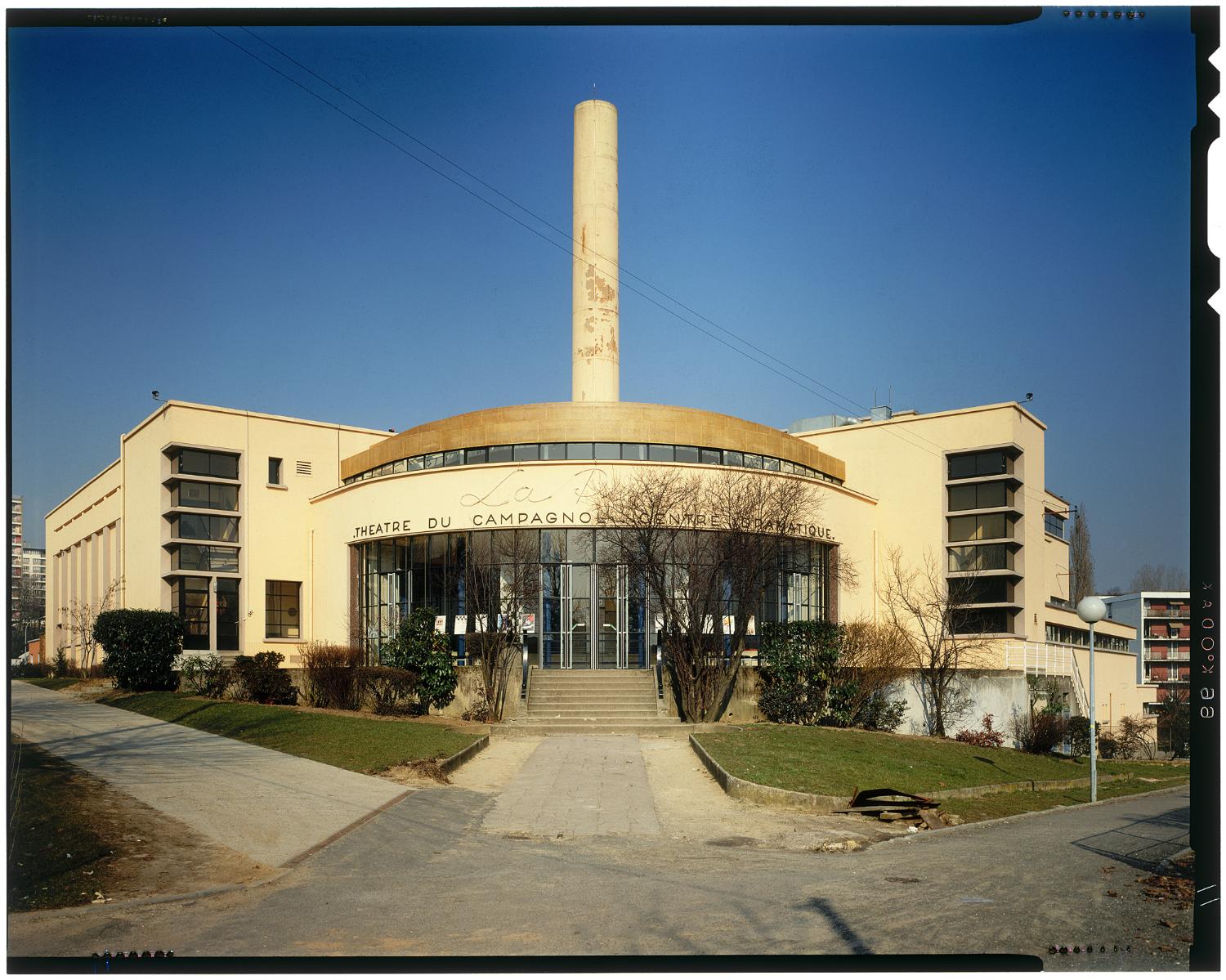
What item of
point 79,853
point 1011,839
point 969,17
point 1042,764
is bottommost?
point 1042,764

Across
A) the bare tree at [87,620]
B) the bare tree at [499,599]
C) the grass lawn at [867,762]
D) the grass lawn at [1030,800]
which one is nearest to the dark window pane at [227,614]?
the bare tree at [87,620]

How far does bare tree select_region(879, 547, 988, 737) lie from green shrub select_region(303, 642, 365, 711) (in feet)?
46.0

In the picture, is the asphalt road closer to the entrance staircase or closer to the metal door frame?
the entrance staircase

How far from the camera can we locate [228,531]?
30.7 metres

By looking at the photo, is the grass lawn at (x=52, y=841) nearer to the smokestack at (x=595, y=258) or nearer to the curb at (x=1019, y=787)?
the curb at (x=1019, y=787)

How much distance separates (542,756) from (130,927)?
1187 centimetres

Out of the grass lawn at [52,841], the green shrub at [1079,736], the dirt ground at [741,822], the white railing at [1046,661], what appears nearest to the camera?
the grass lawn at [52,841]

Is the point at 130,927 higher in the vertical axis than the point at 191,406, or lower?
lower

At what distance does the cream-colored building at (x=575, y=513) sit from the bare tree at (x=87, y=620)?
20 cm

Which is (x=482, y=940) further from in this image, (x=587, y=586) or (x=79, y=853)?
(x=587, y=586)

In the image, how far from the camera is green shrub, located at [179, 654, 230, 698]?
2388 centimetres

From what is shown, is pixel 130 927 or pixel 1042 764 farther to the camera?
pixel 1042 764

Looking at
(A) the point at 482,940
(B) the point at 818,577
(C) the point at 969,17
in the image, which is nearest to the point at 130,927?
(A) the point at 482,940

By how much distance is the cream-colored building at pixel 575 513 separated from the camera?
2652 cm
